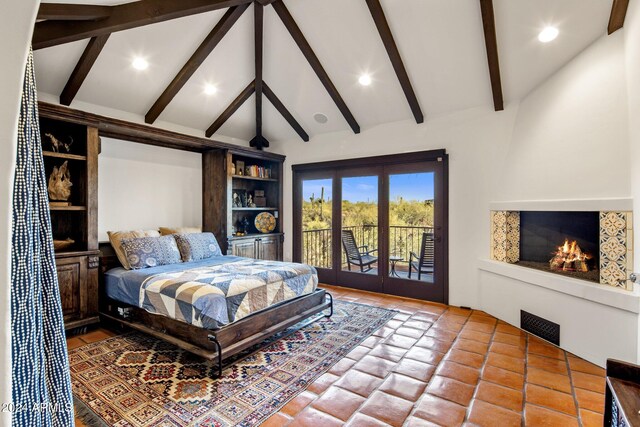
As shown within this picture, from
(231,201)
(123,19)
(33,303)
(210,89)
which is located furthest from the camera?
(231,201)

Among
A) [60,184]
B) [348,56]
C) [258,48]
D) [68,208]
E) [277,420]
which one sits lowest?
[277,420]

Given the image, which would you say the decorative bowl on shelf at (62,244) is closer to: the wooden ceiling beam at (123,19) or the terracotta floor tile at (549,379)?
the wooden ceiling beam at (123,19)

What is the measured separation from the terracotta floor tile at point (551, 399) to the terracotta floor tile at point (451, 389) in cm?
41

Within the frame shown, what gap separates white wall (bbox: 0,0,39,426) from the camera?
73 cm

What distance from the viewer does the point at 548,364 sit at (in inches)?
112

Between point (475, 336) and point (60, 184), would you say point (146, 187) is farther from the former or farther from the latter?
point (475, 336)

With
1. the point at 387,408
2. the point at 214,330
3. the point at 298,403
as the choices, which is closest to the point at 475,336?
the point at 387,408

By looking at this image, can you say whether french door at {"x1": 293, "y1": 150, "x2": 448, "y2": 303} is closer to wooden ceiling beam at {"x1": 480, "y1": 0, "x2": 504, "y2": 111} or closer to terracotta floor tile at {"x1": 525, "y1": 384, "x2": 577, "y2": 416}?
wooden ceiling beam at {"x1": 480, "y1": 0, "x2": 504, "y2": 111}

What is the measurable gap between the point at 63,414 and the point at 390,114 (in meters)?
4.80

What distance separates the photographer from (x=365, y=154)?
5293 mm

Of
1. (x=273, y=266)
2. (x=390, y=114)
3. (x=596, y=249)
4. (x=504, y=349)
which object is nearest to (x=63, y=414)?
(x=273, y=266)

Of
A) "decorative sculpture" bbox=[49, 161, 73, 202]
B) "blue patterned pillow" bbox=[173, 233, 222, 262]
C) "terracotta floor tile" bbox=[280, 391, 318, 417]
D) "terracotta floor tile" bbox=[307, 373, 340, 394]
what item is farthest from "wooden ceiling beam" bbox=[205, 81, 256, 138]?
"terracotta floor tile" bbox=[280, 391, 318, 417]

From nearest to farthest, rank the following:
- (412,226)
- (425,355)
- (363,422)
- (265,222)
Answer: (363,422) → (425,355) → (412,226) → (265,222)

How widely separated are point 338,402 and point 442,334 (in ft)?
5.62
